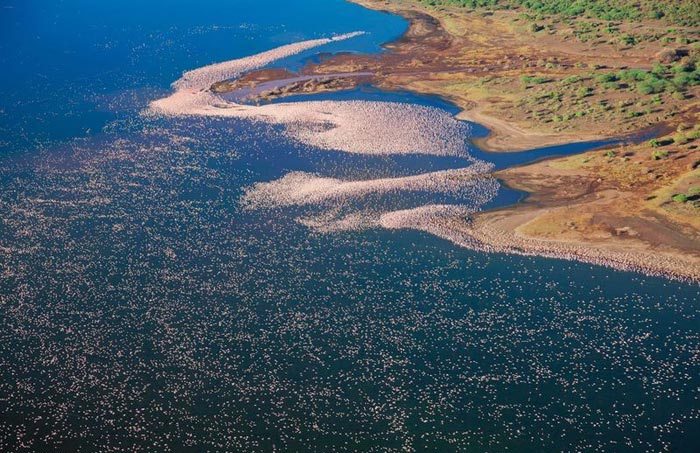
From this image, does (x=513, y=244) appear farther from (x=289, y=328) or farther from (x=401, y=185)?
(x=289, y=328)

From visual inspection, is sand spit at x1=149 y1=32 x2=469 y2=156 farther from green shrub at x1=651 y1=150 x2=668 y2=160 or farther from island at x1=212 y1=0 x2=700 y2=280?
green shrub at x1=651 y1=150 x2=668 y2=160

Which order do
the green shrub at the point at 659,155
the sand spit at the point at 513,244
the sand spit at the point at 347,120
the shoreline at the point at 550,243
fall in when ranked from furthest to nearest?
the sand spit at the point at 347,120
the green shrub at the point at 659,155
the shoreline at the point at 550,243
the sand spit at the point at 513,244

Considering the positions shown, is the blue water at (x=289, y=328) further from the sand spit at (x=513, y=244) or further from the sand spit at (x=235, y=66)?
the sand spit at (x=235, y=66)

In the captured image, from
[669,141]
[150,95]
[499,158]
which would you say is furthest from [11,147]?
[669,141]

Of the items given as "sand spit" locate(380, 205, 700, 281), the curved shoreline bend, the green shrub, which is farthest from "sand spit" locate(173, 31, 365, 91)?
the green shrub

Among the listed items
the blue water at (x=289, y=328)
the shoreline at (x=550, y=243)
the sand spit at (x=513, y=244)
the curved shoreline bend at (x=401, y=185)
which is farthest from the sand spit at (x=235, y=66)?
the shoreline at (x=550, y=243)

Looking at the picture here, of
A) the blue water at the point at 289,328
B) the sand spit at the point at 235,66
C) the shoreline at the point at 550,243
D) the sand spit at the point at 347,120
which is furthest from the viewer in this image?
the sand spit at the point at 235,66
